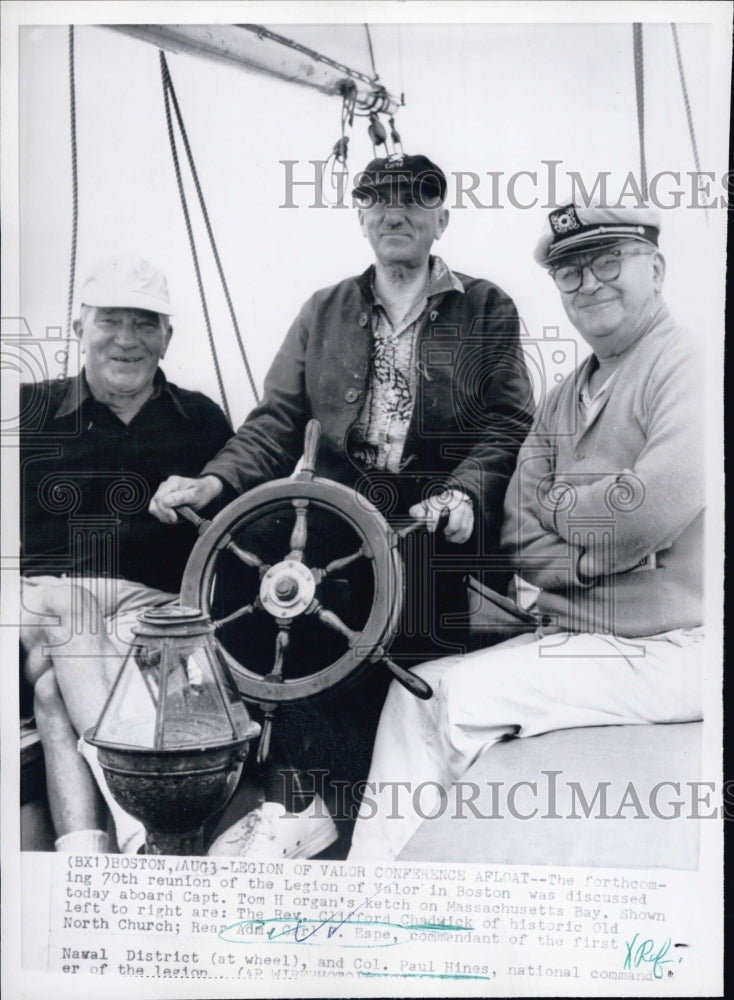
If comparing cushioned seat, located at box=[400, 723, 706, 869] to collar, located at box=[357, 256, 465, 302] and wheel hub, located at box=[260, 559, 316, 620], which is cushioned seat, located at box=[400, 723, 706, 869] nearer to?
wheel hub, located at box=[260, 559, 316, 620]

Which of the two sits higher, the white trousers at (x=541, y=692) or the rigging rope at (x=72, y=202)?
the rigging rope at (x=72, y=202)

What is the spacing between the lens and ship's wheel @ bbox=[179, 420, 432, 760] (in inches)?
104

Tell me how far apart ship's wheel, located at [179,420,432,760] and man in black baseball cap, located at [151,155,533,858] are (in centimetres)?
2

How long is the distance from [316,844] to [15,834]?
777 millimetres

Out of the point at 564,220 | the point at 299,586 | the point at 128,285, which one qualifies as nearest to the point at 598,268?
the point at 564,220

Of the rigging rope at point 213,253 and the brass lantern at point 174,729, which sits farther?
the rigging rope at point 213,253

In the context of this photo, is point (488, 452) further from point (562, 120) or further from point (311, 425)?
point (562, 120)

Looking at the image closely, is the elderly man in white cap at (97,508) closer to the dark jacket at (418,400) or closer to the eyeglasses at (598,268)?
the dark jacket at (418,400)

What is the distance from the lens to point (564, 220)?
266 centimetres

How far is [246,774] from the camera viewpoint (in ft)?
8.81

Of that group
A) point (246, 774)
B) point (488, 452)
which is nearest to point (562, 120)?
point (488, 452)

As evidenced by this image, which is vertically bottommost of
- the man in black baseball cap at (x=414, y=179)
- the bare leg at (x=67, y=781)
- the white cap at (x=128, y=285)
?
the bare leg at (x=67, y=781)

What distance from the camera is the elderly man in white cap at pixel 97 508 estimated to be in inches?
108

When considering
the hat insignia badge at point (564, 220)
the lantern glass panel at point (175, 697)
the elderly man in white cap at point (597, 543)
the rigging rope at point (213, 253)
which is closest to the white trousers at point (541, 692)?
the elderly man in white cap at point (597, 543)
